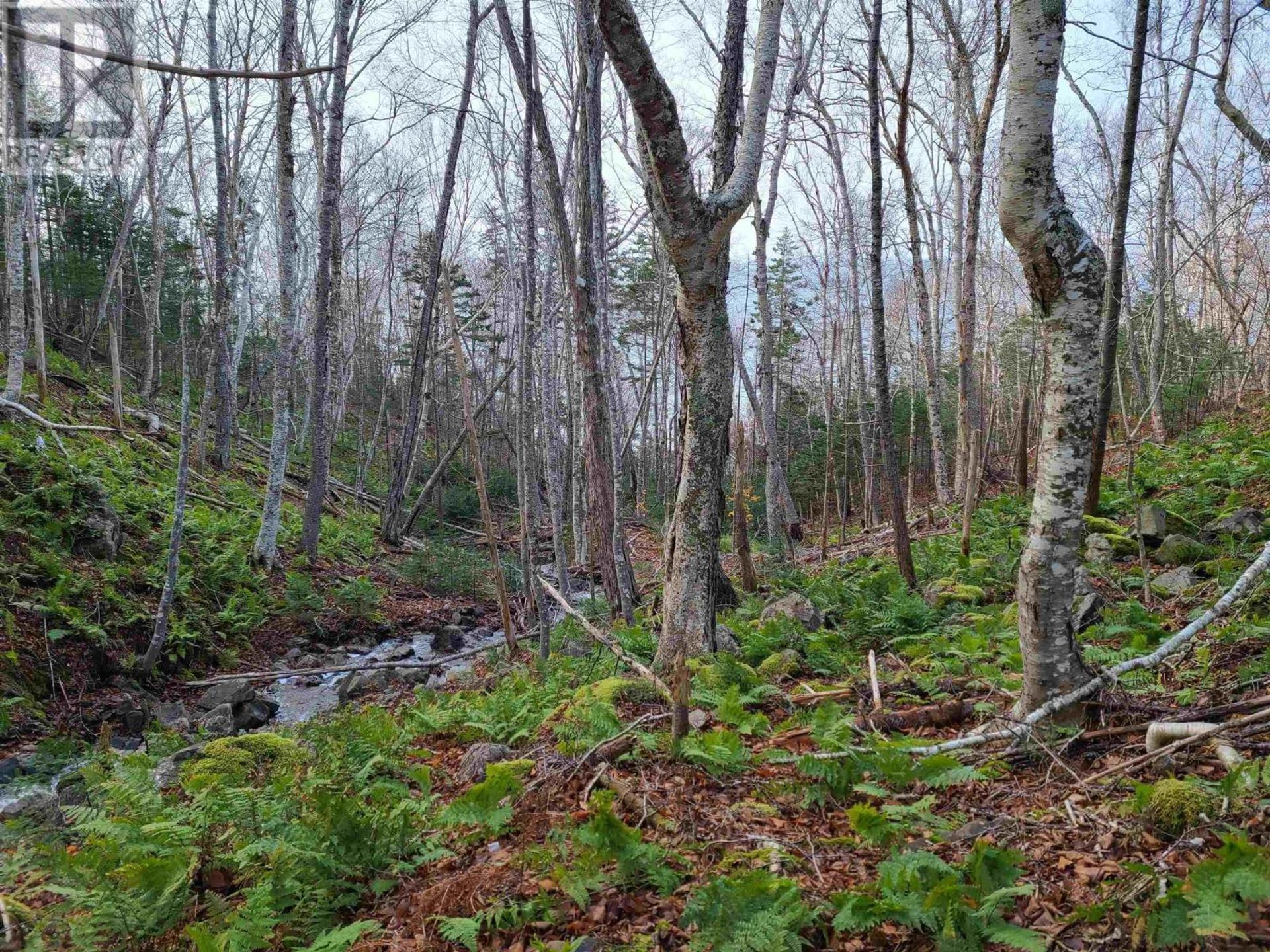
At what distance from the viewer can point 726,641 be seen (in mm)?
5473

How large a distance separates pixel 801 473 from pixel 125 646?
18.0 meters

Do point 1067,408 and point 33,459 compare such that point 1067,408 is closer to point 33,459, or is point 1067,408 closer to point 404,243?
point 33,459

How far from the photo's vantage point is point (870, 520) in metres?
17.5

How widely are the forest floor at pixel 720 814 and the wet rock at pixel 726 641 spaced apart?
0.35 feet

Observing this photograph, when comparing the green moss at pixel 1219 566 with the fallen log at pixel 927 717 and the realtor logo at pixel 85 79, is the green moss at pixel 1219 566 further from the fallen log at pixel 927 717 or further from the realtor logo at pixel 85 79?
the realtor logo at pixel 85 79

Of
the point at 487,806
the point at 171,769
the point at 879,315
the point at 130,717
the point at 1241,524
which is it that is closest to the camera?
the point at 487,806

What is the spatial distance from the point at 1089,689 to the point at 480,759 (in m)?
3.00

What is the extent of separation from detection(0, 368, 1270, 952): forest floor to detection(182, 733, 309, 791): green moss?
0.08 ft

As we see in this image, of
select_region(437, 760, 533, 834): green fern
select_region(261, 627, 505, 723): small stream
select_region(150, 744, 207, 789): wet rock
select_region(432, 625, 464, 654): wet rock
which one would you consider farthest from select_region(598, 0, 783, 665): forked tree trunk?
select_region(432, 625, 464, 654): wet rock

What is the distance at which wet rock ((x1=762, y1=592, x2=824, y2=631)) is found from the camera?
637 centimetres

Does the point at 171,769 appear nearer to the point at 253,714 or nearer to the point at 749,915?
the point at 253,714

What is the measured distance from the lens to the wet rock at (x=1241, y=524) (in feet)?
19.5

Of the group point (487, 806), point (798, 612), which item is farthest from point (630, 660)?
point (798, 612)

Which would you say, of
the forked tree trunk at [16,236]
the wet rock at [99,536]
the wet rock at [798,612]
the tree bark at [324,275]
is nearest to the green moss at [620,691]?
the wet rock at [798,612]
